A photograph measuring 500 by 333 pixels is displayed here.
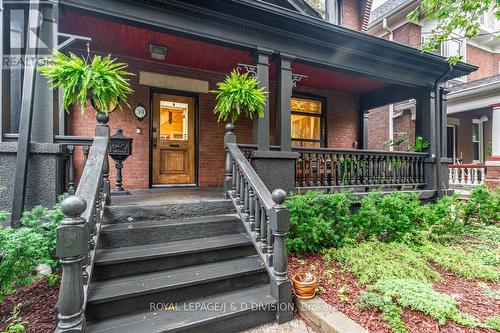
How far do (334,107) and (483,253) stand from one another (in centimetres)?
495

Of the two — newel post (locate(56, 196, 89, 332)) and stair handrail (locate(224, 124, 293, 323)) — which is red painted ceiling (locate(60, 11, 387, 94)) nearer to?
stair handrail (locate(224, 124, 293, 323))

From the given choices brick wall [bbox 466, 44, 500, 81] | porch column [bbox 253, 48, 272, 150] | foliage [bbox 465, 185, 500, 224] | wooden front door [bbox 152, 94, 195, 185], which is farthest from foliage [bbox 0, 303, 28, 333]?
brick wall [bbox 466, 44, 500, 81]

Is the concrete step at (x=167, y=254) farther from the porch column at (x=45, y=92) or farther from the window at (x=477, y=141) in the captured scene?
the window at (x=477, y=141)

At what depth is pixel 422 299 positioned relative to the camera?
2344 mm

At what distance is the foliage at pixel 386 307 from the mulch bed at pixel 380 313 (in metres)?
0.04

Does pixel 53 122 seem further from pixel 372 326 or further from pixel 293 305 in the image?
pixel 372 326

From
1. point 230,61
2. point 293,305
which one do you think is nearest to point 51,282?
point 293,305

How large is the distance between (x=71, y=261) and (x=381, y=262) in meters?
3.13

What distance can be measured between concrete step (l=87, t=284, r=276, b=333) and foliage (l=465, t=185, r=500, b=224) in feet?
16.0

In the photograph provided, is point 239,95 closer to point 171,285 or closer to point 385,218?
point 171,285

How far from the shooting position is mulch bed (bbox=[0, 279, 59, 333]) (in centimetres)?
202

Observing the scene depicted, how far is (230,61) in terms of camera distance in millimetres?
5375

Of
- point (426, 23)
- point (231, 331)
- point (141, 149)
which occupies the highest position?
point (426, 23)

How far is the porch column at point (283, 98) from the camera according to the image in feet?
14.4
